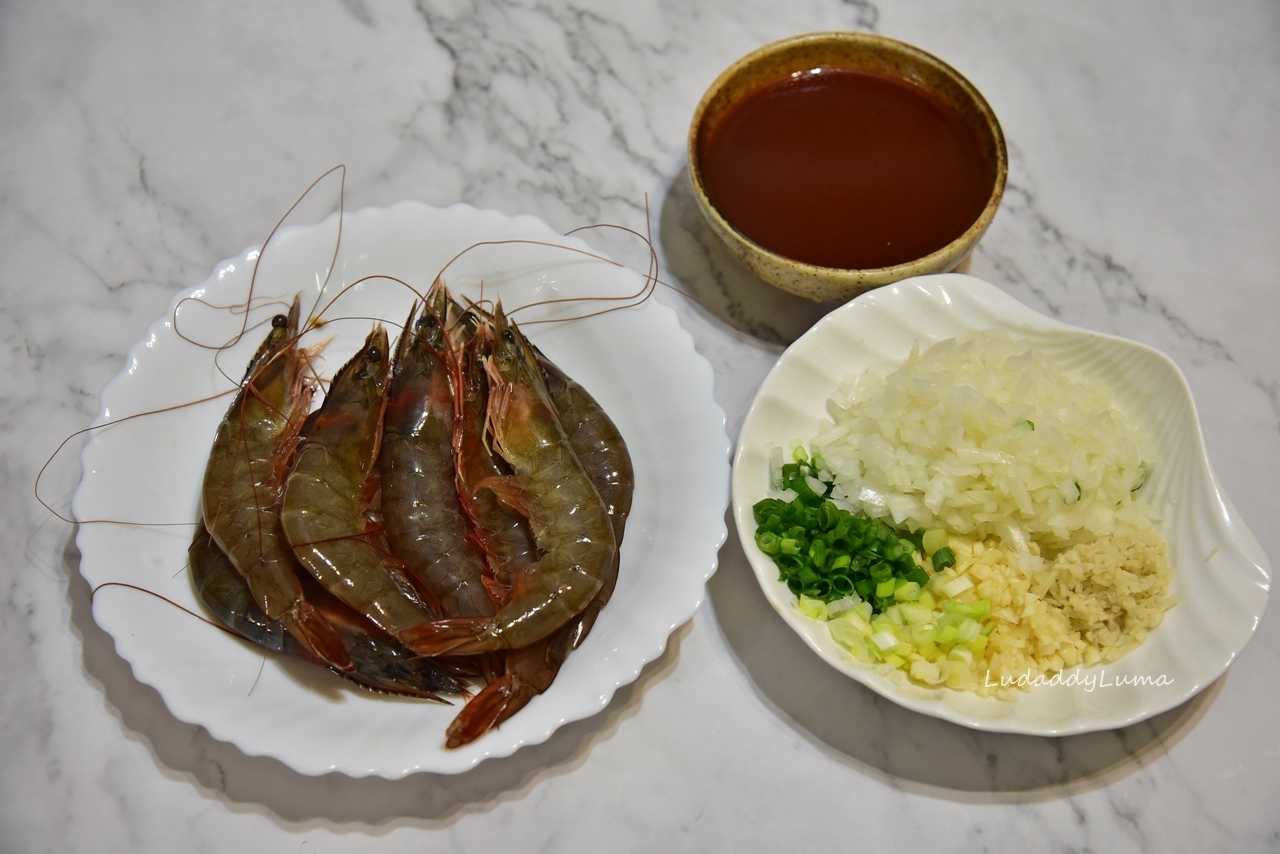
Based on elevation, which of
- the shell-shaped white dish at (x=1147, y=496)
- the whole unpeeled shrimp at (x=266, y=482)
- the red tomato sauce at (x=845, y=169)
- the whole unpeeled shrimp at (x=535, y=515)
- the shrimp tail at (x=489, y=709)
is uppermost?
the red tomato sauce at (x=845, y=169)

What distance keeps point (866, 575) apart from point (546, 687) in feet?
2.31

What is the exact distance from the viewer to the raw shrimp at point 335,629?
1.70 m

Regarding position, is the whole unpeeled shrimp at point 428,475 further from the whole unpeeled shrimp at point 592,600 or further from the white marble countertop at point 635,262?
the white marble countertop at point 635,262

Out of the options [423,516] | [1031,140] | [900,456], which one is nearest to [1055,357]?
[900,456]

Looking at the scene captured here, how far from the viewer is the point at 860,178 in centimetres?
216

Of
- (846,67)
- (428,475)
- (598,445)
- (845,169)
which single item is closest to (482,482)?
(428,475)

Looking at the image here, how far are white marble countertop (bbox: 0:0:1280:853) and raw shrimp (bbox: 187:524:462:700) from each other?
9.6 inches

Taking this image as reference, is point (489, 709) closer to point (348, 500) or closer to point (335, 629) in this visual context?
point (335, 629)

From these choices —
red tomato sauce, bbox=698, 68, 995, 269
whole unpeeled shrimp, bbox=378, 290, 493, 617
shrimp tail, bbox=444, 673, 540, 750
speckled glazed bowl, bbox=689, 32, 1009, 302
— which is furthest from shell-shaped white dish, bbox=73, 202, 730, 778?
red tomato sauce, bbox=698, 68, 995, 269

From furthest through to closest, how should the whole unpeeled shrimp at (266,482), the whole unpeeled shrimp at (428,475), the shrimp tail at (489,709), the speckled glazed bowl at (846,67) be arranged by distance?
the speckled glazed bowl at (846,67)
the whole unpeeled shrimp at (428,475)
the whole unpeeled shrimp at (266,482)
the shrimp tail at (489,709)

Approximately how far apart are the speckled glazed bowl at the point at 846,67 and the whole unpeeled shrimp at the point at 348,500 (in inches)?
36.6

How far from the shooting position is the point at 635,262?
240 centimetres

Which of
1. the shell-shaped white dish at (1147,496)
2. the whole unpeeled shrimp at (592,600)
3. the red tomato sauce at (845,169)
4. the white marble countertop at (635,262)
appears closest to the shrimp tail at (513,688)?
the whole unpeeled shrimp at (592,600)

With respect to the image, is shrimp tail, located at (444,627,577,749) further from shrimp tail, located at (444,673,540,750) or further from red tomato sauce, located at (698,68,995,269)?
red tomato sauce, located at (698,68,995,269)
